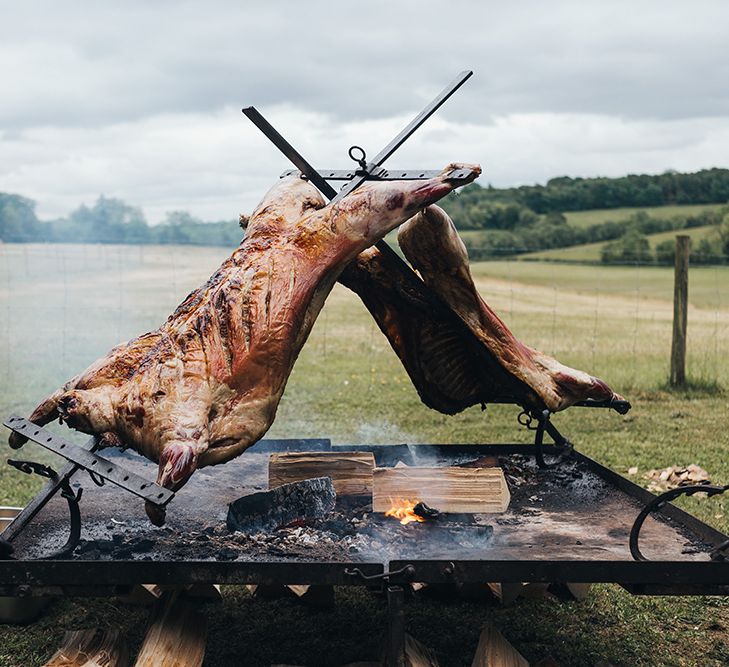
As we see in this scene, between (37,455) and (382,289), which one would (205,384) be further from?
(37,455)

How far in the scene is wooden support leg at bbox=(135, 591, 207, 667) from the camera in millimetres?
4355

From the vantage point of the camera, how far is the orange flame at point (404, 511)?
5035mm

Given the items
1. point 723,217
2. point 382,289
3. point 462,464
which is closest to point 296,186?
point 382,289

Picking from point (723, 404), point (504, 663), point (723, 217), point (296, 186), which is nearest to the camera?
point (504, 663)

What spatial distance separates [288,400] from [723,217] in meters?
18.1

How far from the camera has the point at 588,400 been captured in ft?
18.8

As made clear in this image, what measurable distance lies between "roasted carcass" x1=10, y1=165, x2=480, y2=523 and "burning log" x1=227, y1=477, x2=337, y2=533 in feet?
1.85

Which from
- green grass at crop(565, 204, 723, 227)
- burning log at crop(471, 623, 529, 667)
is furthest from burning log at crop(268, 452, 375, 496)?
green grass at crop(565, 204, 723, 227)

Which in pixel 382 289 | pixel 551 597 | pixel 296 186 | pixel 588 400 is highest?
pixel 296 186

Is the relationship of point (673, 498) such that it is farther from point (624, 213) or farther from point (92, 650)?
point (624, 213)

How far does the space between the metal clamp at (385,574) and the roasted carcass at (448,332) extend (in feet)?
5.85

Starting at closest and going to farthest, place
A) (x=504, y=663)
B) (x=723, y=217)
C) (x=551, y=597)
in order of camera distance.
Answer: (x=504, y=663) → (x=551, y=597) → (x=723, y=217)

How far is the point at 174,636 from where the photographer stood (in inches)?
176

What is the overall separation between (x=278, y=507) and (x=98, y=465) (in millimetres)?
1231
